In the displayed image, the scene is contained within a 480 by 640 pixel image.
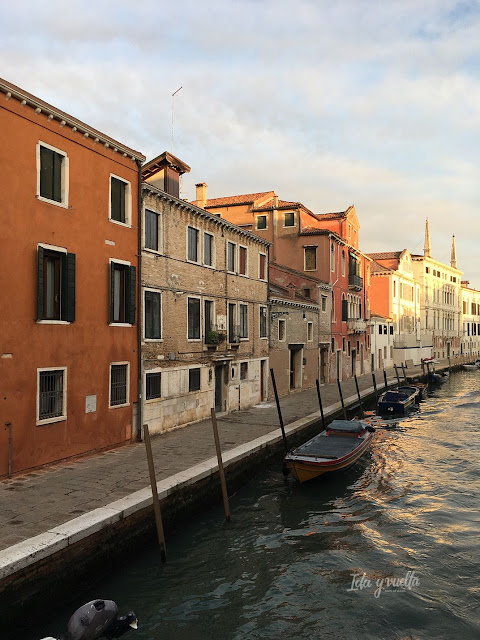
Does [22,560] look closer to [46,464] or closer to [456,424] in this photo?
[46,464]

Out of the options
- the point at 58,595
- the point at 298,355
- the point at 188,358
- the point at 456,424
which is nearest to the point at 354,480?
the point at 188,358

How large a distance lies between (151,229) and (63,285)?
4946 millimetres

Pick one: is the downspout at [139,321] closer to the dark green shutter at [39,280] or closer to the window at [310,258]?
the dark green shutter at [39,280]

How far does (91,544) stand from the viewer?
29.7 feet

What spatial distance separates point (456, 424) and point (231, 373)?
1212cm

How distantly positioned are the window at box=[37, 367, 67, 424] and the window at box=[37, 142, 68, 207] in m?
4.49

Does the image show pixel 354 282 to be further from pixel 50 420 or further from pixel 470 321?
pixel 470 321

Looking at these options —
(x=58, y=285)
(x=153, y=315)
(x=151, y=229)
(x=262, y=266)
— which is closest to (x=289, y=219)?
(x=262, y=266)

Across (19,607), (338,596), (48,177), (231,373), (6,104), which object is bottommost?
(338,596)

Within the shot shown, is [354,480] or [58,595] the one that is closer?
[58,595]

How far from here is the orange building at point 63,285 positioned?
12258 mm

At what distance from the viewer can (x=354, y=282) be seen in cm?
4088

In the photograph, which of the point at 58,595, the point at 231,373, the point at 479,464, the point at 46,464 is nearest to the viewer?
the point at 58,595

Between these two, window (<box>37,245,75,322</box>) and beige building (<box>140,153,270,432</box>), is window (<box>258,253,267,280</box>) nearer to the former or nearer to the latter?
beige building (<box>140,153,270,432</box>)
